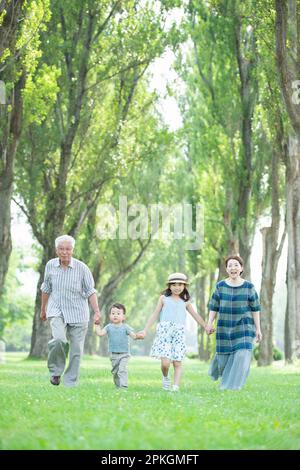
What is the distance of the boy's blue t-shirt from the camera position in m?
14.2

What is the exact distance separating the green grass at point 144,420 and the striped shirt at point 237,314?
104cm

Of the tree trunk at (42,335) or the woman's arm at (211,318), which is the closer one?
the woman's arm at (211,318)

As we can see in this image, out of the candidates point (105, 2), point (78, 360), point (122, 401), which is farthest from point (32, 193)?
point (122, 401)

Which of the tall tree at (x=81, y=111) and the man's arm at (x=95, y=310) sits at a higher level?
the tall tree at (x=81, y=111)

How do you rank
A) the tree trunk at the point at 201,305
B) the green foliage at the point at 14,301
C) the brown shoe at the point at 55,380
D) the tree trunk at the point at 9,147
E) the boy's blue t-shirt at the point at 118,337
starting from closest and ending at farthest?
the boy's blue t-shirt at the point at 118,337 < the brown shoe at the point at 55,380 < the tree trunk at the point at 9,147 < the tree trunk at the point at 201,305 < the green foliage at the point at 14,301

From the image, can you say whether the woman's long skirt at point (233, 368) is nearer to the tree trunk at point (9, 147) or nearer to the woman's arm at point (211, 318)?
the woman's arm at point (211, 318)

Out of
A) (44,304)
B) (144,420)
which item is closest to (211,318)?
(44,304)

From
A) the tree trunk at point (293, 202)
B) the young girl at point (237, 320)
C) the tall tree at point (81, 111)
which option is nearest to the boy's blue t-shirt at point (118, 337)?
the young girl at point (237, 320)

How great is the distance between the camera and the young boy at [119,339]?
1409 centimetres

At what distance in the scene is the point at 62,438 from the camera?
25.0 ft

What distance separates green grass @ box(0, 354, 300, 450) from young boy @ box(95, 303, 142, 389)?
3.53 feet

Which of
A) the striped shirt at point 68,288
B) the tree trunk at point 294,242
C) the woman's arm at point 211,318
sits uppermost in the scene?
the tree trunk at point 294,242

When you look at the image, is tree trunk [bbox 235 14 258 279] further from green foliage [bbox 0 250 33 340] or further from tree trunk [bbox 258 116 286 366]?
green foliage [bbox 0 250 33 340]

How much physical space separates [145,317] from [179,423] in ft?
253
